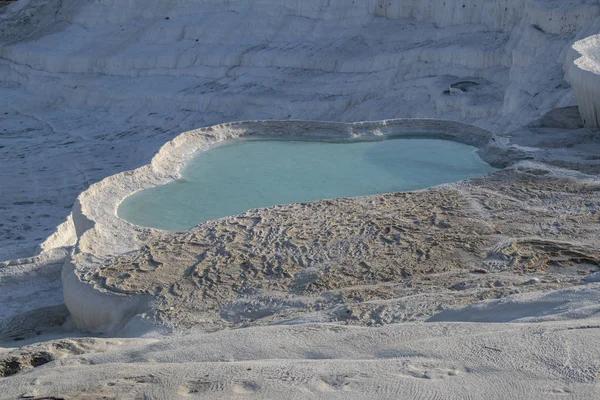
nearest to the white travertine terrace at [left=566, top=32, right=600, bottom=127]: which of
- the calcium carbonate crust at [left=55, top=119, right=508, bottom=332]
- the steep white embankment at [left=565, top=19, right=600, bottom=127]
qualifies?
the steep white embankment at [left=565, top=19, right=600, bottom=127]

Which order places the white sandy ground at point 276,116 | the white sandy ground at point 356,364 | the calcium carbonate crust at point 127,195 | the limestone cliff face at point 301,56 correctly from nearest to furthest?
the white sandy ground at point 356,364
the white sandy ground at point 276,116
the calcium carbonate crust at point 127,195
the limestone cliff face at point 301,56

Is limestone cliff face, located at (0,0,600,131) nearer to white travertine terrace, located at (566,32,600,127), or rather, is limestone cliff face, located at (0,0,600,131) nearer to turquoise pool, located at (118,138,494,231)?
white travertine terrace, located at (566,32,600,127)

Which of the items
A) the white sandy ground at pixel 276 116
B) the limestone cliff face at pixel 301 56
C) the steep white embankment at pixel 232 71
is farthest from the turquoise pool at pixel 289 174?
the limestone cliff face at pixel 301 56

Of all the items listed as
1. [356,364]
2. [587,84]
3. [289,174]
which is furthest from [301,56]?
[356,364]

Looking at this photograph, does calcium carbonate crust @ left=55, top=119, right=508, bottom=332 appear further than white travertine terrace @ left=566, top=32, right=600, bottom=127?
No

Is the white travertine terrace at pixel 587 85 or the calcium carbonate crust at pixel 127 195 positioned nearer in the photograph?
the calcium carbonate crust at pixel 127 195

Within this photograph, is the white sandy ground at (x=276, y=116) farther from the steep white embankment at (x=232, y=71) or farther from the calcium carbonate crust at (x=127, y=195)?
the calcium carbonate crust at (x=127, y=195)
